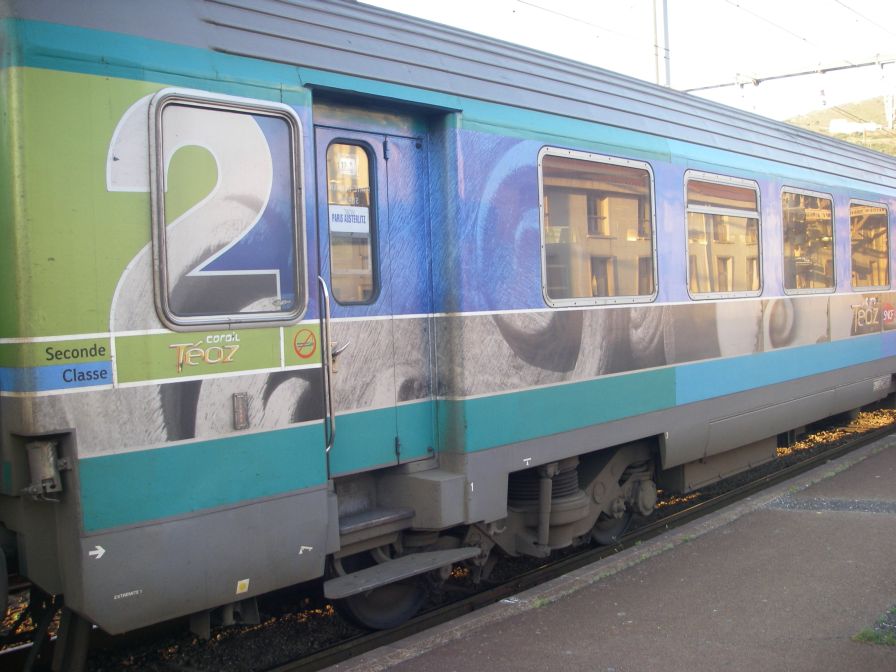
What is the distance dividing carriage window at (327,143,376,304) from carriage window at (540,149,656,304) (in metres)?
1.45

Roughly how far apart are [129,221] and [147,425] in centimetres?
93

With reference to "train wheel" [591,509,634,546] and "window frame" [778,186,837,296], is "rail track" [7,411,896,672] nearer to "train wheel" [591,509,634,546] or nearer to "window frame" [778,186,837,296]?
"train wheel" [591,509,634,546]

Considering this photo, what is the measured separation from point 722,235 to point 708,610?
12.9 ft

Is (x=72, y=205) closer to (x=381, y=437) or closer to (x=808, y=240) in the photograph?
(x=381, y=437)

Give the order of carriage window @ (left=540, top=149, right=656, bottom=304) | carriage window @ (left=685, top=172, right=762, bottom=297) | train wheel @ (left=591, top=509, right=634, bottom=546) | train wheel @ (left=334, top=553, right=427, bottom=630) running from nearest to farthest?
1. train wheel @ (left=334, top=553, right=427, bottom=630)
2. carriage window @ (left=540, top=149, right=656, bottom=304)
3. train wheel @ (left=591, top=509, right=634, bottom=546)
4. carriage window @ (left=685, top=172, right=762, bottom=297)

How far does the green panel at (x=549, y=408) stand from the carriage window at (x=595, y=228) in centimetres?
66

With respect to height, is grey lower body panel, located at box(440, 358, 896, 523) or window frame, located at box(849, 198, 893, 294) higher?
window frame, located at box(849, 198, 893, 294)

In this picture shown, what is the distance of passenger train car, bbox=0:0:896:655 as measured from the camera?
3.76m

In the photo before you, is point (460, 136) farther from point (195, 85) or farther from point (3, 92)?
point (3, 92)

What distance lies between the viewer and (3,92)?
3650 mm

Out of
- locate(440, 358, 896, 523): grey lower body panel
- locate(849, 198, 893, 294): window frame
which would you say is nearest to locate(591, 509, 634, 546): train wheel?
locate(440, 358, 896, 523): grey lower body panel

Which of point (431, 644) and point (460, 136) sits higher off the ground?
point (460, 136)

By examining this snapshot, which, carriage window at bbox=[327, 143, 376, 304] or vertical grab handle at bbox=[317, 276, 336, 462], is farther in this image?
carriage window at bbox=[327, 143, 376, 304]

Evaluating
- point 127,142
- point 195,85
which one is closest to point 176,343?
point 127,142
